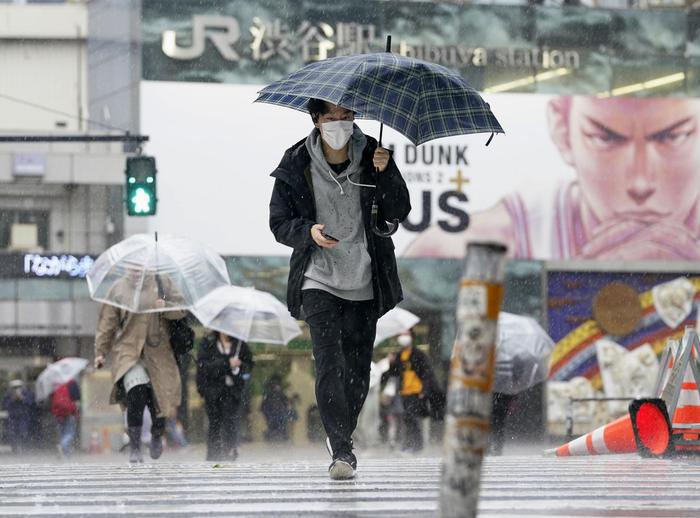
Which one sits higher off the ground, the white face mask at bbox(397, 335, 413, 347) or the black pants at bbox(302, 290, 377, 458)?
the black pants at bbox(302, 290, 377, 458)

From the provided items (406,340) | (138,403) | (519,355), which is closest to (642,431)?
(138,403)

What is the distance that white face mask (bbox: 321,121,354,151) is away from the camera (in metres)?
7.43

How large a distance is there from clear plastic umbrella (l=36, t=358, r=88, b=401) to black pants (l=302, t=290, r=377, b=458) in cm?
2059

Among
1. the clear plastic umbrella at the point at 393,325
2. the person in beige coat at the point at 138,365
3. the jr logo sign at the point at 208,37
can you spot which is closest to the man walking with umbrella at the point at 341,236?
the person in beige coat at the point at 138,365

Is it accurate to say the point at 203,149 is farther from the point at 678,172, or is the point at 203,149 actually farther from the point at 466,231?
the point at 678,172

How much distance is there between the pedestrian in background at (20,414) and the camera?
29016 mm

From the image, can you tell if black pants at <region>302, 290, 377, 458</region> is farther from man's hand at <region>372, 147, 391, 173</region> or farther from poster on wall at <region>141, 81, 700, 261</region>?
poster on wall at <region>141, 81, 700, 261</region>

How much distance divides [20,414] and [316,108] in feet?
74.2

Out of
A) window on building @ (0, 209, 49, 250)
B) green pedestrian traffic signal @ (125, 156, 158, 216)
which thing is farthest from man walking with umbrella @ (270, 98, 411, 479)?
window on building @ (0, 209, 49, 250)

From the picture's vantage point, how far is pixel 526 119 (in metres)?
32.6

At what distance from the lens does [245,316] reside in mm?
17266

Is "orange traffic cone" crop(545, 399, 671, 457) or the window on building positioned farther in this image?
the window on building

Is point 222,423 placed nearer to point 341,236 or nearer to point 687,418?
point 687,418

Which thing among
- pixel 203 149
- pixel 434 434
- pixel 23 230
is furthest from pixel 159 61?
pixel 434 434
